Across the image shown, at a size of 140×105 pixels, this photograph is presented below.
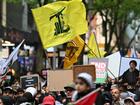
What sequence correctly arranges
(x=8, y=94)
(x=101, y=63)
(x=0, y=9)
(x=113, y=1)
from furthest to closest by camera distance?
(x=0, y=9) → (x=113, y=1) → (x=101, y=63) → (x=8, y=94)

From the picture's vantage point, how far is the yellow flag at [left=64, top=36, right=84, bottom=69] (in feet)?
53.5

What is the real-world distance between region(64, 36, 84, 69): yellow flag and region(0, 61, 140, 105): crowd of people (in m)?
0.94

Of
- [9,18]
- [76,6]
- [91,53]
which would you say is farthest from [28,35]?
[76,6]

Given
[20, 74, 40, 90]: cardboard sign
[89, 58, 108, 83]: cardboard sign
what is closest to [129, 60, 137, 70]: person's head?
[89, 58, 108, 83]: cardboard sign

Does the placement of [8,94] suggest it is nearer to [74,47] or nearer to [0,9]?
[74,47]

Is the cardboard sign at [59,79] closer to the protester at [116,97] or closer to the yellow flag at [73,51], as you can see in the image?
the protester at [116,97]

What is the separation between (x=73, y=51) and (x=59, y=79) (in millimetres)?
2472

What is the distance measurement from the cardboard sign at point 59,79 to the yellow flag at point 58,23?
30.5 inches

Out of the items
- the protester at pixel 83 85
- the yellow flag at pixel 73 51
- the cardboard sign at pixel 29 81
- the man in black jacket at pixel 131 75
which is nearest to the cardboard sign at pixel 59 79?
the cardboard sign at pixel 29 81

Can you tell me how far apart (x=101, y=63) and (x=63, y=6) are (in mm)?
1765

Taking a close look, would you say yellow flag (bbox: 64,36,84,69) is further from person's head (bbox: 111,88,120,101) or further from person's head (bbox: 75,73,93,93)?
person's head (bbox: 75,73,93,93)

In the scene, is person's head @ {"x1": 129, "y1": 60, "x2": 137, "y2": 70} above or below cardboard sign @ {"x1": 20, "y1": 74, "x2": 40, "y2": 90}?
above

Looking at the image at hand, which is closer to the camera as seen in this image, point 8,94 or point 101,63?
point 8,94

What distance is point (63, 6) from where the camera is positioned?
1524 cm
